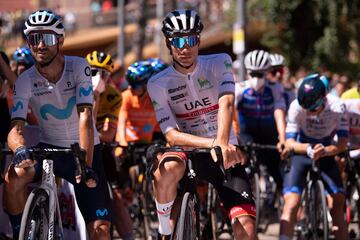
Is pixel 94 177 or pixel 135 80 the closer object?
pixel 94 177

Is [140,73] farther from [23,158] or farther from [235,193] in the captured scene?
[23,158]

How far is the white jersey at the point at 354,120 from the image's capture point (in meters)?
10.2

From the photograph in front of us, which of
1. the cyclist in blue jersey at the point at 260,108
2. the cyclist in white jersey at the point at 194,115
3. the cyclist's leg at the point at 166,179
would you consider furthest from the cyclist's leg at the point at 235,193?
the cyclist in blue jersey at the point at 260,108

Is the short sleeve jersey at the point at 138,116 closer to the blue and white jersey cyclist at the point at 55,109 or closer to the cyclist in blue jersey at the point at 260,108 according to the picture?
the cyclist in blue jersey at the point at 260,108

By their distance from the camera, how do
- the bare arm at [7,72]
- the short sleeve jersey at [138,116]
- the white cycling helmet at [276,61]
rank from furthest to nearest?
1. the white cycling helmet at [276,61]
2. the short sleeve jersey at [138,116]
3. the bare arm at [7,72]

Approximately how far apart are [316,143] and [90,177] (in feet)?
11.3

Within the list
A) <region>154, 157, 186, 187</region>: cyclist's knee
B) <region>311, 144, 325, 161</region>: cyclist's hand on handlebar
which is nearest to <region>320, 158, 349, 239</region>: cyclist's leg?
<region>311, 144, 325, 161</region>: cyclist's hand on handlebar

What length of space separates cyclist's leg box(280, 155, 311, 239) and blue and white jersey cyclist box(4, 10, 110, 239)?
7.82 feet

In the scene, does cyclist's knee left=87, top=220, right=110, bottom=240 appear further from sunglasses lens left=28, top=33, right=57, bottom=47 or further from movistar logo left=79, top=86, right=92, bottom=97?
sunglasses lens left=28, top=33, right=57, bottom=47

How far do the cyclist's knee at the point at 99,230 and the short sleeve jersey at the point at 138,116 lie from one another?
401 cm

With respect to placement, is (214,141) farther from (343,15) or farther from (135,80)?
(343,15)

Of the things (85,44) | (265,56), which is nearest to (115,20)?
(85,44)

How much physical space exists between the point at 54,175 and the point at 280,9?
858 inches

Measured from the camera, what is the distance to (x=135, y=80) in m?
10.7
